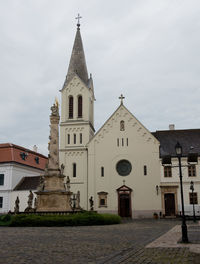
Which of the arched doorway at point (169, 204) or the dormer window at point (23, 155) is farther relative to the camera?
the dormer window at point (23, 155)

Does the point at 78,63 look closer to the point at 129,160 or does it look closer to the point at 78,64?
the point at 78,64

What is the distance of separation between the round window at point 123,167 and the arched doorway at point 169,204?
609 centimetres

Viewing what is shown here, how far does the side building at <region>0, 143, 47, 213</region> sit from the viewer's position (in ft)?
153

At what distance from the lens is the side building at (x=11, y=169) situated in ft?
153

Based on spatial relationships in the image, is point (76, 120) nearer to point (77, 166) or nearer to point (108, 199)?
point (77, 166)

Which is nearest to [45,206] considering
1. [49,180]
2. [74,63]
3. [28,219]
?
[49,180]

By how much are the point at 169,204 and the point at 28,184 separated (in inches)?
839

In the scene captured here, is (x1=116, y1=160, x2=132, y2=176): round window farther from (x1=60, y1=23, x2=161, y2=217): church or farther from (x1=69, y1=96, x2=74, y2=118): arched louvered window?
(x1=69, y1=96, x2=74, y2=118): arched louvered window

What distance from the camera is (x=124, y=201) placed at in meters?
42.7

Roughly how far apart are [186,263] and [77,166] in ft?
124

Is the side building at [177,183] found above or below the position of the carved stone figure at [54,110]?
below

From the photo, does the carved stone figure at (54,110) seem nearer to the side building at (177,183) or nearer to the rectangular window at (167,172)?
the side building at (177,183)

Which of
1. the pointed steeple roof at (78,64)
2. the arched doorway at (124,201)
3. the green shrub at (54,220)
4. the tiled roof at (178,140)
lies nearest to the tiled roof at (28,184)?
the arched doorway at (124,201)

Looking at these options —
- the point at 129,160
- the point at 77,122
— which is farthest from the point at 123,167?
the point at 77,122
